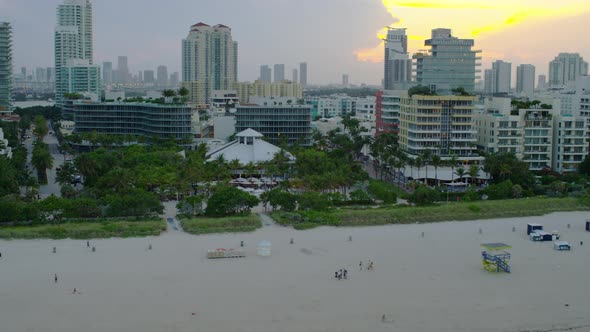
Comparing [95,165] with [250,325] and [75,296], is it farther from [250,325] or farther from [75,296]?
[250,325]

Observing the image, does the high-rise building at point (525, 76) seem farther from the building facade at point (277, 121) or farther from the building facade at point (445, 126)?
the building facade at point (445, 126)

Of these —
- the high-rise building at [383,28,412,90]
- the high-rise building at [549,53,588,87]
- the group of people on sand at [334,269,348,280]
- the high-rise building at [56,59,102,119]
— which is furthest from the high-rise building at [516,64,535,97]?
the group of people on sand at [334,269,348,280]

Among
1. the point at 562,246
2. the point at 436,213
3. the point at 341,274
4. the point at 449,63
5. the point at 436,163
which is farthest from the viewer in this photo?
the point at 449,63

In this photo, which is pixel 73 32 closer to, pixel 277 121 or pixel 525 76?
pixel 277 121

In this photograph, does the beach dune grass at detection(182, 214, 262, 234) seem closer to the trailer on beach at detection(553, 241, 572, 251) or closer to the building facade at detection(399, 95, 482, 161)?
the trailer on beach at detection(553, 241, 572, 251)

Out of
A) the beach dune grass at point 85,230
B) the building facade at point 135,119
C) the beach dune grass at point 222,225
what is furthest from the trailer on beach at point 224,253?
the building facade at point 135,119

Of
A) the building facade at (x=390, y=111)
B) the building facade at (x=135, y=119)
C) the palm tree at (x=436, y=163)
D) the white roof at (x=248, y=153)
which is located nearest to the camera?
the palm tree at (x=436, y=163)

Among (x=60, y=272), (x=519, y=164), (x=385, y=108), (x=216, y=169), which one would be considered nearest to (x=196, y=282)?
(x=60, y=272)

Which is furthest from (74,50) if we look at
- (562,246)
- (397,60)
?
(562,246)
